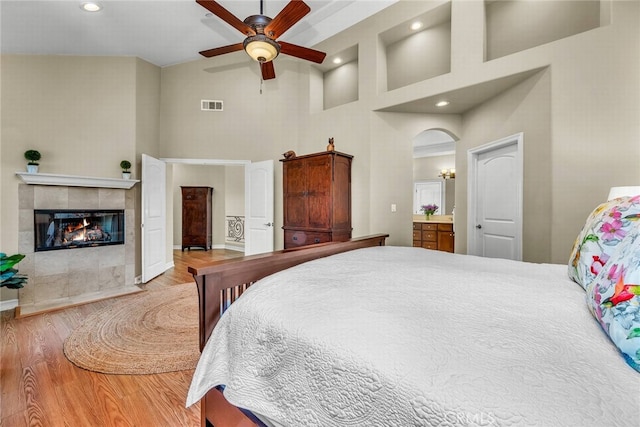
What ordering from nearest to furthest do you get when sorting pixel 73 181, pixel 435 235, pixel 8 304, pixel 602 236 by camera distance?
1. pixel 602 236
2. pixel 8 304
3. pixel 73 181
4. pixel 435 235

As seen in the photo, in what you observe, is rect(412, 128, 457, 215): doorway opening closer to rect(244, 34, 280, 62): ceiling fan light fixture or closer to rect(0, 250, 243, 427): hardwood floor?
rect(244, 34, 280, 62): ceiling fan light fixture

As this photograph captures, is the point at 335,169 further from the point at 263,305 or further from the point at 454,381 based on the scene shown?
the point at 454,381

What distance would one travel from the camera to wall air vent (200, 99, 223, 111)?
15.6 feet

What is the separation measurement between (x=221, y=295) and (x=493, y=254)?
139 inches

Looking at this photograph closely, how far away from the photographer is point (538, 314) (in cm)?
87

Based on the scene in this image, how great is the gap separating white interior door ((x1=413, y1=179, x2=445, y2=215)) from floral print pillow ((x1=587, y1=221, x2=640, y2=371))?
692 centimetres

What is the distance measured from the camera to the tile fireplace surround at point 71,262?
11.1 feet

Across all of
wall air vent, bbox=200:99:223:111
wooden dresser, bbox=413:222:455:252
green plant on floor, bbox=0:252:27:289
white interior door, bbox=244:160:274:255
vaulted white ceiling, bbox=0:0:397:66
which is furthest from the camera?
wooden dresser, bbox=413:222:455:252

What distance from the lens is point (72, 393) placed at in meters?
1.84

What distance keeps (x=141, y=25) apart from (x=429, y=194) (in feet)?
22.4

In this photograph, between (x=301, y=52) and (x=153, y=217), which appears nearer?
(x=301, y=52)

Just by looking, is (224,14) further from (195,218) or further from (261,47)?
(195,218)

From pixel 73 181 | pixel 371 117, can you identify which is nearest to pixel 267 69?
pixel 371 117

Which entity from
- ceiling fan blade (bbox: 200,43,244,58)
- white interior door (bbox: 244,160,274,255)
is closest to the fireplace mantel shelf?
white interior door (bbox: 244,160,274,255)
